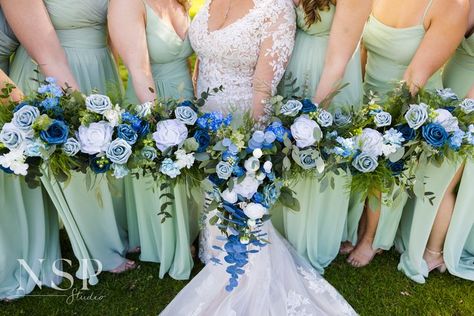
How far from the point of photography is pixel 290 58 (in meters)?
2.79

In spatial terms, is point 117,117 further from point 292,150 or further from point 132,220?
point 132,220

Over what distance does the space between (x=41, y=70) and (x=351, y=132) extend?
1.85m

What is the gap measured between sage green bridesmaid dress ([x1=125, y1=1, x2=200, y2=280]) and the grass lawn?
162 mm

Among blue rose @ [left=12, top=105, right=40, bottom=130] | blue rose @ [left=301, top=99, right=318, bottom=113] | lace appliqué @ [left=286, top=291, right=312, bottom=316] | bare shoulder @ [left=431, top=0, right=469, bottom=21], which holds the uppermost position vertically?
bare shoulder @ [left=431, top=0, right=469, bottom=21]

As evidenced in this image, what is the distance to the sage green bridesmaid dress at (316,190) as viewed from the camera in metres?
2.74

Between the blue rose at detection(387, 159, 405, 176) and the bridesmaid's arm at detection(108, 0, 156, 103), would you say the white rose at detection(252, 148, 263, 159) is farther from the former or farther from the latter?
the bridesmaid's arm at detection(108, 0, 156, 103)

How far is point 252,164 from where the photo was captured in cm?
206

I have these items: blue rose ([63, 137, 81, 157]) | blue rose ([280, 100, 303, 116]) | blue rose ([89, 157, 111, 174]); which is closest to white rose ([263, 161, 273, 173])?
blue rose ([280, 100, 303, 116])

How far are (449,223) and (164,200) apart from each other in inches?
80.5

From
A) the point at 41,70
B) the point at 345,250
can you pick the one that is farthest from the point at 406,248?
the point at 41,70

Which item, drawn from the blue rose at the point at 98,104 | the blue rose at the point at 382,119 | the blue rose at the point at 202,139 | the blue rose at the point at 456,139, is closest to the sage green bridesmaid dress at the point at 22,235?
the blue rose at the point at 98,104

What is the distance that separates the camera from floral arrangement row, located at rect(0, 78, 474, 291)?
6.69 feet

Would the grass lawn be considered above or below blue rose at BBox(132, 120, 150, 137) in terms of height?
below

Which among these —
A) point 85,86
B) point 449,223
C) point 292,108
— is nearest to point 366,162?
point 292,108
